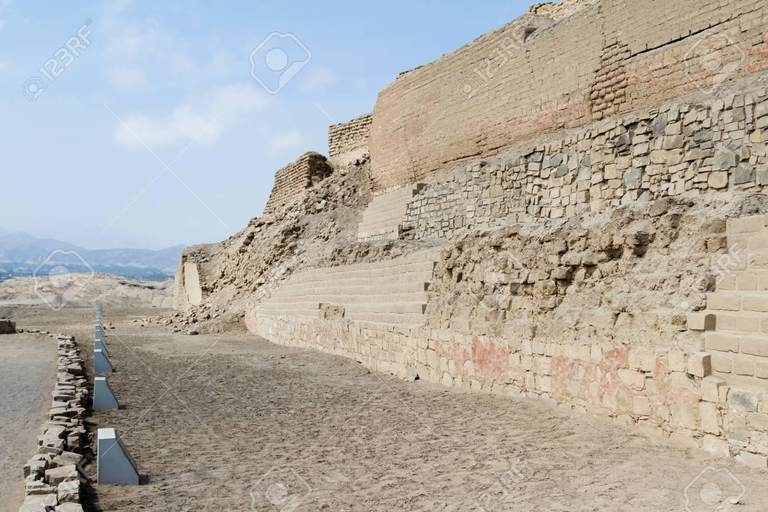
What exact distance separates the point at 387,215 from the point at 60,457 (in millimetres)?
14710

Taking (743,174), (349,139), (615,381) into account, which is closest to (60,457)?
(615,381)

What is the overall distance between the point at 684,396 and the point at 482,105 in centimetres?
1219

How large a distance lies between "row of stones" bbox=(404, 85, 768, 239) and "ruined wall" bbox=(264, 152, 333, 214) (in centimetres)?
1382

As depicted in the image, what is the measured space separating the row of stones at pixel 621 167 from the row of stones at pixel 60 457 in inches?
362

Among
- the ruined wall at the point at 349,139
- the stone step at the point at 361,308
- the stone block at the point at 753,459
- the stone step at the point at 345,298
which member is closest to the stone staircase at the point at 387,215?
the stone step at the point at 345,298

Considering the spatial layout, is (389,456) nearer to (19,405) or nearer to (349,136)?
(19,405)

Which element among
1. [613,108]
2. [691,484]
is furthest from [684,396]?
[613,108]

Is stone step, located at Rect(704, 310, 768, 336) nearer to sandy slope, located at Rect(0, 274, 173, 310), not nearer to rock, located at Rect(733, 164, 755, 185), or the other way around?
rock, located at Rect(733, 164, 755, 185)

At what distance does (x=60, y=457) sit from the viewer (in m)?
5.08

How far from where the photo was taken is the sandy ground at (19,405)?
4953mm

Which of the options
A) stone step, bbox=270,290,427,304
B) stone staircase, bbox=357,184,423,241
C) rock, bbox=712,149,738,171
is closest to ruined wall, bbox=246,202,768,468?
stone step, bbox=270,290,427,304

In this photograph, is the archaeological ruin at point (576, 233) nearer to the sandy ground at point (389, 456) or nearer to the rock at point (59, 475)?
the sandy ground at point (389, 456)

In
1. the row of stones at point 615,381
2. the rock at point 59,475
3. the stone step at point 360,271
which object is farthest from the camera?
the stone step at point 360,271

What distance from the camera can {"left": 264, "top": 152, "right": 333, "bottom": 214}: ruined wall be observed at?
2973cm
